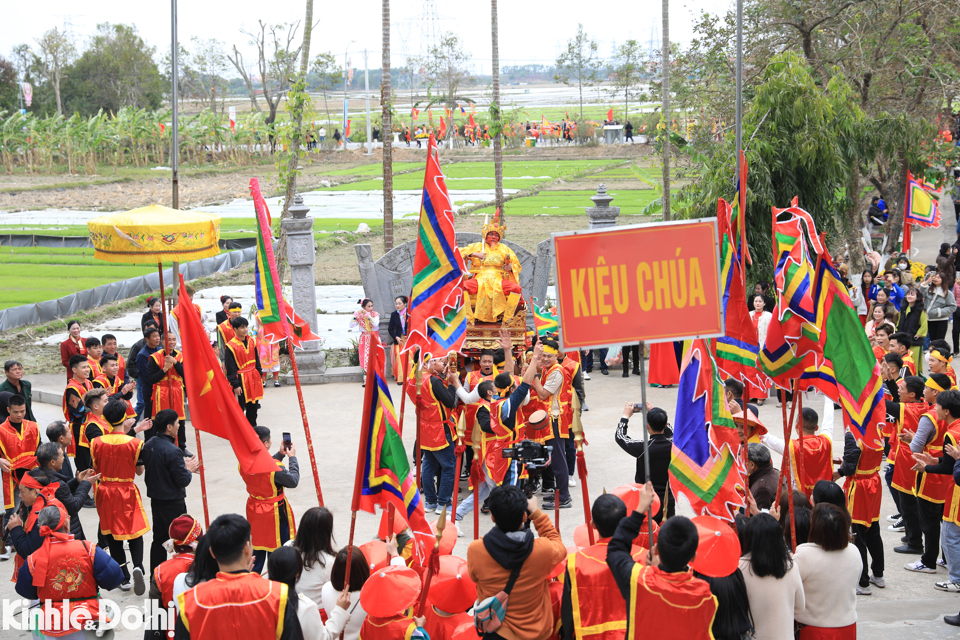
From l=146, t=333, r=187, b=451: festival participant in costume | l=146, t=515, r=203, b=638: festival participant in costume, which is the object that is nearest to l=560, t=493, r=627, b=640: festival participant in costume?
l=146, t=515, r=203, b=638: festival participant in costume

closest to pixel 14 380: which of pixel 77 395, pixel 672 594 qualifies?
pixel 77 395

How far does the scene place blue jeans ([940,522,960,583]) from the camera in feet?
21.9

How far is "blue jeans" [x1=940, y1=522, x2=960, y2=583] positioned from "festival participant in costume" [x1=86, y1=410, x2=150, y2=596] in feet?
21.2

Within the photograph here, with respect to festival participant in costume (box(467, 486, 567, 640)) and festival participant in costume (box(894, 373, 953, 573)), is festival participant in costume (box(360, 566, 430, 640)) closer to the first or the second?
festival participant in costume (box(467, 486, 567, 640))

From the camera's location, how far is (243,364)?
11406 millimetres

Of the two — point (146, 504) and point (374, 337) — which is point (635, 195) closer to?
point (146, 504)

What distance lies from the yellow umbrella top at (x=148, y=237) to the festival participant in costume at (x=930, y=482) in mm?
6718

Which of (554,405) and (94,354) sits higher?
(94,354)

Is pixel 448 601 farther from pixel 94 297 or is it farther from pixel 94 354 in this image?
pixel 94 297

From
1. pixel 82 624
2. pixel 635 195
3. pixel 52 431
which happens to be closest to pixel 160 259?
pixel 52 431

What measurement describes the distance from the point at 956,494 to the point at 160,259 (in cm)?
724

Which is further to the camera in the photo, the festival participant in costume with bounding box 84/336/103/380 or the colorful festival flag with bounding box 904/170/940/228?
the colorful festival flag with bounding box 904/170/940/228

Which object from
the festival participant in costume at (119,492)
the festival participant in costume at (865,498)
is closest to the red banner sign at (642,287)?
the festival participant in costume at (865,498)

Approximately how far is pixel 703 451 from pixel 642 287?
113 cm
